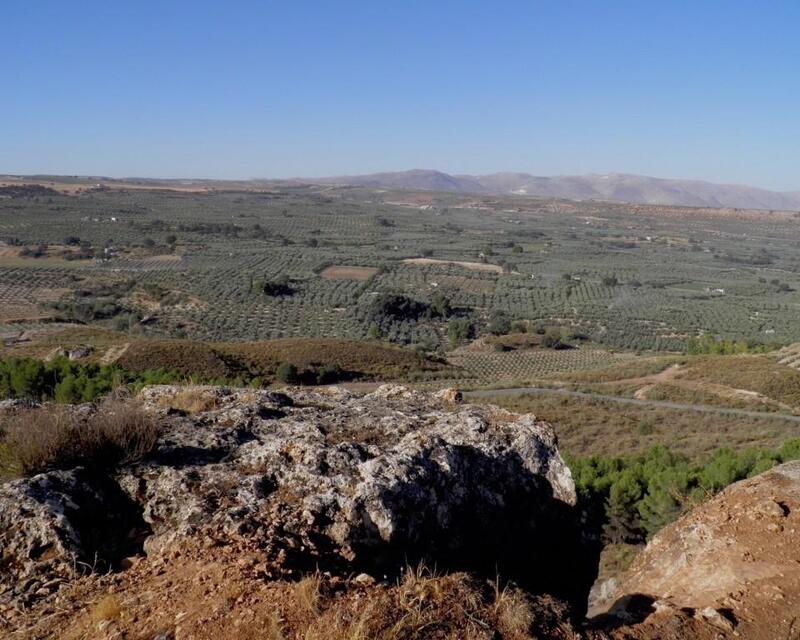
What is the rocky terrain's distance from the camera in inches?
201

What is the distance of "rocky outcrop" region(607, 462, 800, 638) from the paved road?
2622 centimetres

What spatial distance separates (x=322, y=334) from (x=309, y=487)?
5887 centimetres

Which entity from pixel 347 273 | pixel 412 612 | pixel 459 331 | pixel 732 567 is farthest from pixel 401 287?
pixel 412 612

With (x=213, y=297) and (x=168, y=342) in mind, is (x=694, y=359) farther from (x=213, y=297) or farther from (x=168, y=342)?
(x=213, y=297)

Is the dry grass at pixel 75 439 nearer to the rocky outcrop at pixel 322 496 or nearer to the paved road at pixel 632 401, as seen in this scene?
the rocky outcrop at pixel 322 496

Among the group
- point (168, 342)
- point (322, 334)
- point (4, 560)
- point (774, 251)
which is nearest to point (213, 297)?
point (322, 334)

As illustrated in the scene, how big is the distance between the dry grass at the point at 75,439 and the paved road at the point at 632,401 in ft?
91.6

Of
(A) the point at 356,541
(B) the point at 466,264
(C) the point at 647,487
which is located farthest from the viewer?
(B) the point at 466,264

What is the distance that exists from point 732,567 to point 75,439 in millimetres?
7552

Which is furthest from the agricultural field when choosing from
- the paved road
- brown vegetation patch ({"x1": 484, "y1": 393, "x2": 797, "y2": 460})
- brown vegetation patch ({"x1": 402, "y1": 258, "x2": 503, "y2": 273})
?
brown vegetation patch ({"x1": 484, "y1": 393, "x2": 797, "y2": 460})

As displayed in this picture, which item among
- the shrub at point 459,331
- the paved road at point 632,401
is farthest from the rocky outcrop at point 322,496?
the shrub at point 459,331

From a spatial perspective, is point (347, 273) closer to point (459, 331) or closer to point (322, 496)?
point (459, 331)

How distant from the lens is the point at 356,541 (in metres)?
6.51

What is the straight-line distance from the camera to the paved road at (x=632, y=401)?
110ft
